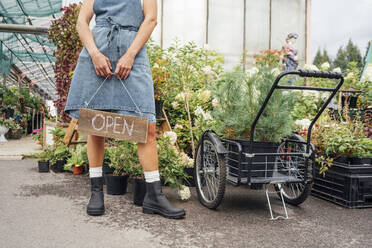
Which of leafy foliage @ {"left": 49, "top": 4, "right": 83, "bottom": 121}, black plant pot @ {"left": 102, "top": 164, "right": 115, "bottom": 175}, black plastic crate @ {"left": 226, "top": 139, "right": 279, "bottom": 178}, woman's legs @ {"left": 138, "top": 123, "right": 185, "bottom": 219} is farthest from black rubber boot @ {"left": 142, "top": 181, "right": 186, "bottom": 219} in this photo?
leafy foliage @ {"left": 49, "top": 4, "right": 83, "bottom": 121}

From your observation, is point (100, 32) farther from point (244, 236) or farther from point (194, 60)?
point (194, 60)

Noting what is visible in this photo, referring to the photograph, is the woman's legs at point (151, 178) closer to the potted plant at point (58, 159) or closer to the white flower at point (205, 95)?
the white flower at point (205, 95)

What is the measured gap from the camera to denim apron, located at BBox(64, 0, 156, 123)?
208 cm

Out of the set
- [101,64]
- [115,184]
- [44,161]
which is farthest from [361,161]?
[44,161]

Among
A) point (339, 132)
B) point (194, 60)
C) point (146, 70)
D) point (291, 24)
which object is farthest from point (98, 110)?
point (291, 24)

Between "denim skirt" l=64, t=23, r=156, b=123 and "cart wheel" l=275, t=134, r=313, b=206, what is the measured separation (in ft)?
3.51

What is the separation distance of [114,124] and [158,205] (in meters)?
0.62

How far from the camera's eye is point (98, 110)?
2055mm

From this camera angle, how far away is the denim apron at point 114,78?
2082mm

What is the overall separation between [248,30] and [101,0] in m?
5.48

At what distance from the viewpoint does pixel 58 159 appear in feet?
12.2

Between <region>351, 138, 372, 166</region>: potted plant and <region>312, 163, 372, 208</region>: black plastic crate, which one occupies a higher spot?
<region>351, 138, 372, 166</region>: potted plant

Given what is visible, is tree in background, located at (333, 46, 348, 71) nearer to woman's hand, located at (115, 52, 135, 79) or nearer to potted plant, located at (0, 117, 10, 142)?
potted plant, located at (0, 117, 10, 142)

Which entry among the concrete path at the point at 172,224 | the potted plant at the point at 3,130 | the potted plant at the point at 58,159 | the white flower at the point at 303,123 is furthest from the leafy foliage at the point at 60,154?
the potted plant at the point at 3,130
